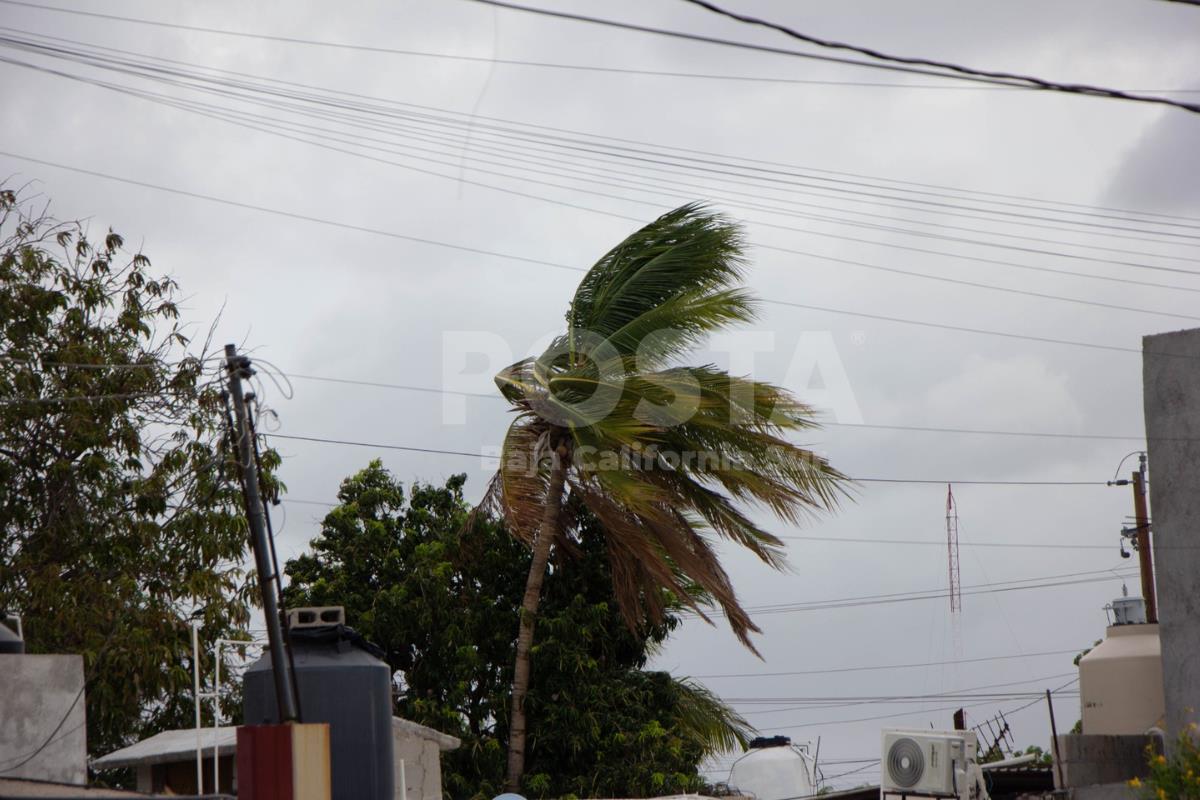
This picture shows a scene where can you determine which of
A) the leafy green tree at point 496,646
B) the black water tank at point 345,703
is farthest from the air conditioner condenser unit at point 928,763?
the black water tank at point 345,703

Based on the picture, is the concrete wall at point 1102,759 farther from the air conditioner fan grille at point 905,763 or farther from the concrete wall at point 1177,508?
the air conditioner fan grille at point 905,763

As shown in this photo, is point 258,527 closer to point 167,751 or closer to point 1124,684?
point 167,751

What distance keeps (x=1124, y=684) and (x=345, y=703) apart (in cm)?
838

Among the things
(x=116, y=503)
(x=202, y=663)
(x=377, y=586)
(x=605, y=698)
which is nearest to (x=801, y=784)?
(x=605, y=698)

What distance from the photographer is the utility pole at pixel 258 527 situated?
401 inches

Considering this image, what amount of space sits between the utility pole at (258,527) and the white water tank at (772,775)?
340 inches

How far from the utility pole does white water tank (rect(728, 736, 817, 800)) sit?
340 inches

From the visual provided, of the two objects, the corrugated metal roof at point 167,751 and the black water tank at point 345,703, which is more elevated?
the black water tank at point 345,703

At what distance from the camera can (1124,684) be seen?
14.4m

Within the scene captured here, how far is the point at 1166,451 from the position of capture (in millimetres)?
12906

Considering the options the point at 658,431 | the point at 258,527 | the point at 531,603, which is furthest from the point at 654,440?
the point at 258,527

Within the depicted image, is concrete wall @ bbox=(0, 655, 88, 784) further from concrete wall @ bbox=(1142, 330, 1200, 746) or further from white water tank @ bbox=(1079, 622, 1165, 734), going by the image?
white water tank @ bbox=(1079, 622, 1165, 734)

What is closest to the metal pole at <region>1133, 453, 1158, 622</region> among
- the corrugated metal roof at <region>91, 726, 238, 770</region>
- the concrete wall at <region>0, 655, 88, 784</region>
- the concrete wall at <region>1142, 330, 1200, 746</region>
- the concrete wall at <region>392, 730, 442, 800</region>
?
the concrete wall at <region>1142, 330, 1200, 746</region>

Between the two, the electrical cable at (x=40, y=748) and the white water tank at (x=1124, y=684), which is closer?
the electrical cable at (x=40, y=748)
